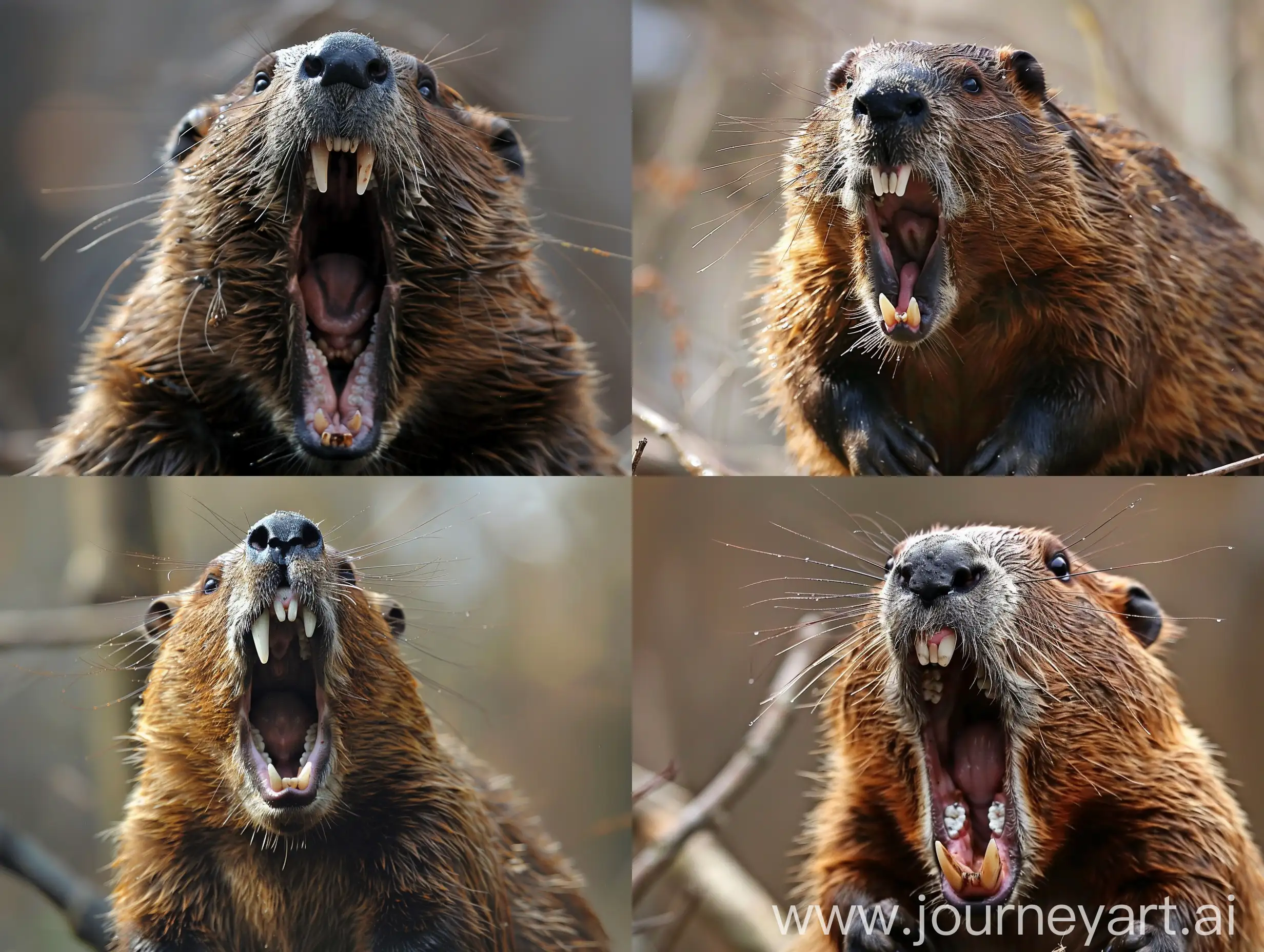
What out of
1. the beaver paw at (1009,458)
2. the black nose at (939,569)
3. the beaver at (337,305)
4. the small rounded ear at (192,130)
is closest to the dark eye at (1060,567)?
the beaver paw at (1009,458)

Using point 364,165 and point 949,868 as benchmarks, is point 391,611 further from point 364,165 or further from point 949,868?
point 949,868

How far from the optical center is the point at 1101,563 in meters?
3.42

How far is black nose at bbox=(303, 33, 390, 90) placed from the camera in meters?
2.82

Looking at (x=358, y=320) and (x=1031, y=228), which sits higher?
(x=1031, y=228)

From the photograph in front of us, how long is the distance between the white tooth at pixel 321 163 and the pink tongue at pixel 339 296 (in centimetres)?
25

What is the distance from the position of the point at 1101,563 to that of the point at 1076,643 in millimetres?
469

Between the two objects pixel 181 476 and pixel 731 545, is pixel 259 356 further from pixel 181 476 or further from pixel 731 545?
pixel 731 545

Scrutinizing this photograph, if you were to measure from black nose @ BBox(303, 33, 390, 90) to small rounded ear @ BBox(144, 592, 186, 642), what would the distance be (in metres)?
1.48

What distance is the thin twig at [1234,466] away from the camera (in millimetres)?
3014

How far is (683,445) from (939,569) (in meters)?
1.16

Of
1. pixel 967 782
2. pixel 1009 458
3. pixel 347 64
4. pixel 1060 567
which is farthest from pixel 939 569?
pixel 347 64

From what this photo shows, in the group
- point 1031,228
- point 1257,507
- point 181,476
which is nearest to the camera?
point 1031,228

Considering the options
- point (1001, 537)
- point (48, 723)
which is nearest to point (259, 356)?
point (48, 723)

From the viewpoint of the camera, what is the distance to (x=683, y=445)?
147 inches
